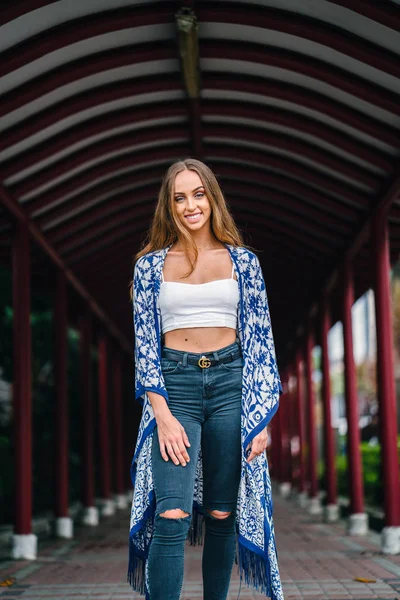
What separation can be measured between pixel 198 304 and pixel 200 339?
0.42 feet

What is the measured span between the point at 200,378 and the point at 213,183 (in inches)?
29.9

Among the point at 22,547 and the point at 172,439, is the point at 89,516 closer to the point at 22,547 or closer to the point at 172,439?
the point at 22,547

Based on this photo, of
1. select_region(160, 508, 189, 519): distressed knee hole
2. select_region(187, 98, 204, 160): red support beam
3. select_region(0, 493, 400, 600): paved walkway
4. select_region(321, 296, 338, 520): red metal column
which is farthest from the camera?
select_region(321, 296, 338, 520): red metal column

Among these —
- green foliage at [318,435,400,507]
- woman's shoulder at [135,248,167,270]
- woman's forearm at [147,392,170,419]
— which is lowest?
green foliage at [318,435,400,507]

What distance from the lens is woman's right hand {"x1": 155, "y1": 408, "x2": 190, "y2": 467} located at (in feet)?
10.3

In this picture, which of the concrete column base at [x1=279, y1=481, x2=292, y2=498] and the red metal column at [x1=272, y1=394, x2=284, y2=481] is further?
the red metal column at [x1=272, y1=394, x2=284, y2=481]

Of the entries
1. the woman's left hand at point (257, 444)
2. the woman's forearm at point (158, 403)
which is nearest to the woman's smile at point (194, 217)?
the woman's forearm at point (158, 403)

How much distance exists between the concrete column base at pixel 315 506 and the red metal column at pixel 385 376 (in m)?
6.74

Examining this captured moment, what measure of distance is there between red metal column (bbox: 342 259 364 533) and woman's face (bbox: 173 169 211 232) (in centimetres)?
703

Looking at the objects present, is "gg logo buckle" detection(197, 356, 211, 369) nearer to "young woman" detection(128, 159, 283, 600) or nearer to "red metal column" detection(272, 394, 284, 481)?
"young woman" detection(128, 159, 283, 600)

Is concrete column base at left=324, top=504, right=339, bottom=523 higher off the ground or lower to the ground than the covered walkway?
lower

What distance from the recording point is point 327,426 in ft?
41.8

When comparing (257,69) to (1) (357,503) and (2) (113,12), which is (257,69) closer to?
(2) (113,12)

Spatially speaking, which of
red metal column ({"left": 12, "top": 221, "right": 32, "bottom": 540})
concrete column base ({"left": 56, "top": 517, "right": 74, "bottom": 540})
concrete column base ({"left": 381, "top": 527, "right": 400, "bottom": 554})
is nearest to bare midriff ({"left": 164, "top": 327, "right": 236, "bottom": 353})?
concrete column base ({"left": 381, "top": 527, "right": 400, "bottom": 554})
